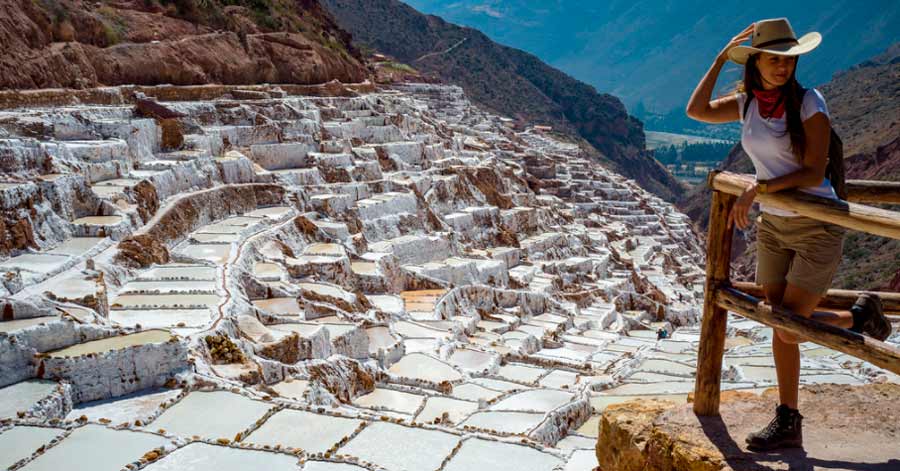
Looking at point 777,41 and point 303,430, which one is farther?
point 303,430

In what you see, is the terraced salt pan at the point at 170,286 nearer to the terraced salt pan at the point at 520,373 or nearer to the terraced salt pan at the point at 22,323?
the terraced salt pan at the point at 22,323

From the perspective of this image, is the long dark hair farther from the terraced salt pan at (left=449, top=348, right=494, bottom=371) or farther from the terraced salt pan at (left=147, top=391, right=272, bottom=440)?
the terraced salt pan at (left=449, top=348, right=494, bottom=371)

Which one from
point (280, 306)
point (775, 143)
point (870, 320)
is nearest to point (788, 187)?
point (775, 143)

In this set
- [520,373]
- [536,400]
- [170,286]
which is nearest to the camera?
[536,400]

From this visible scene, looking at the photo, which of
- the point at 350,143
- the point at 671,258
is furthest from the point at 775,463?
the point at 671,258

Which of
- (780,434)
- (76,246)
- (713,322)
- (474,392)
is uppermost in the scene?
(713,322)

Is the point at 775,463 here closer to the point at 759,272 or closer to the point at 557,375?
the point at 759,272

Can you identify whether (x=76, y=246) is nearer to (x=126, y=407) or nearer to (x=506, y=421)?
(x=126, y=407)
